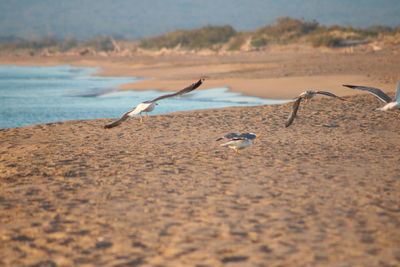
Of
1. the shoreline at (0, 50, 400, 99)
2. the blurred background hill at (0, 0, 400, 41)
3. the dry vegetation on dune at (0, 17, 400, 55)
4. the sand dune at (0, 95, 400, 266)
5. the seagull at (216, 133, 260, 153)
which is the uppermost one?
the blurred background hill at (0, 0, 400, 41)

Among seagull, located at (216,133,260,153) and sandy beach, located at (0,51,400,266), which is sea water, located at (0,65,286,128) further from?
seagull, located at (216,133,260,153)

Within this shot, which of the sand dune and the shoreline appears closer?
the sand dune

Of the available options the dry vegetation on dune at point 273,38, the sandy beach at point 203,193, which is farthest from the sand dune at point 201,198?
the dry vegetation on dune at point 273,38

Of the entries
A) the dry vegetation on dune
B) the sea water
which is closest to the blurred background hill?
the dry vegetation on dune

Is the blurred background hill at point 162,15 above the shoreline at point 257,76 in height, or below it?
above

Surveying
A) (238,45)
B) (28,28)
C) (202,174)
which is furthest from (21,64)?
(28,28)

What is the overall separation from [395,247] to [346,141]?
485 cm

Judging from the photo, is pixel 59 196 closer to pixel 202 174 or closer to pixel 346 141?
pixel 202 174

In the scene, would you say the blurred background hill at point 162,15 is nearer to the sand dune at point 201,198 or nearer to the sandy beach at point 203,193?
the sandy beach at point 203,193

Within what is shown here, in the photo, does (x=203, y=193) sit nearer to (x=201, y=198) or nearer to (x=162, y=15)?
(x=201, y=198)

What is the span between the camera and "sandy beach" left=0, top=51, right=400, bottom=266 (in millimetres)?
4527

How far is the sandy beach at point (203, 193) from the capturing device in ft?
14.9

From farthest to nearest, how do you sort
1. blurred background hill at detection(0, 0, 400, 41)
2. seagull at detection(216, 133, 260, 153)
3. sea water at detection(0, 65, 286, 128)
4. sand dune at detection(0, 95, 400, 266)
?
blurred background hill at detection(0, 0, 400, 41) < sea water at detection(0, 65, 286, 128) < seagull at detection(216, 133, 260, 153) < sand dune at detection(0, 95, 400, 266)

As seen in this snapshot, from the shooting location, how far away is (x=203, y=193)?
6.15 metres
